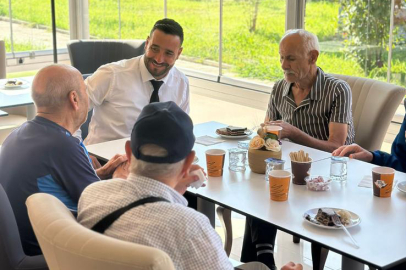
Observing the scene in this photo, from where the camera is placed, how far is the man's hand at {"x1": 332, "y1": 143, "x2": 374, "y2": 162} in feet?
9.45

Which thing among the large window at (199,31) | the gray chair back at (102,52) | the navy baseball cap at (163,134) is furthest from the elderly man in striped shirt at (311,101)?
the large window at (199,31)

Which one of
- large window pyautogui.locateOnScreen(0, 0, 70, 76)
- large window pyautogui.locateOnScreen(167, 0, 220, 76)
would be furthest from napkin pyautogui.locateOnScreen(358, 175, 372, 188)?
large window pyautogui.locateOnScreen(0, 0, 70, 76)

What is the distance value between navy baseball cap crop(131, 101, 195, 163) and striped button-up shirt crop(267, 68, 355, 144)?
179 centimetres

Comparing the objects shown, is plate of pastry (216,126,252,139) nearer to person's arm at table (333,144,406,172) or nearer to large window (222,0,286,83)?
person's arm at table (333,144,406,172)

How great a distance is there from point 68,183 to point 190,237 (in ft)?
2.72

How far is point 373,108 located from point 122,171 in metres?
1.53

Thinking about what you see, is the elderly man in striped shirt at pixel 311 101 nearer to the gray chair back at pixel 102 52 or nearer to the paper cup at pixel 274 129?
the paper cup at pixel 274 129

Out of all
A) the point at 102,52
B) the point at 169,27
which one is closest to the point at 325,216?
the point at 169,27

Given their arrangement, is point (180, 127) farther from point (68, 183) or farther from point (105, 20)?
point (105, 20)

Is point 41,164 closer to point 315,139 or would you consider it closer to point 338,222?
point 338,222

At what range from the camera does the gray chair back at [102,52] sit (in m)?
5.68

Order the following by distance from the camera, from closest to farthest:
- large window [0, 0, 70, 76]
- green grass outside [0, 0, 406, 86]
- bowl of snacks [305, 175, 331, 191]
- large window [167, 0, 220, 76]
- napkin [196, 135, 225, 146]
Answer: bowl of snacks [305, 175, 331, 191] < napkin [196, 135, 225, 146] < green grass outside [0, 0, 406, 86] < large window [167, 0, 220, 76] < large window [0, 0, 70, 76]

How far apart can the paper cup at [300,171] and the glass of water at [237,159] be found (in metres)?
0.29

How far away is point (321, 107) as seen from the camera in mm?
3352
